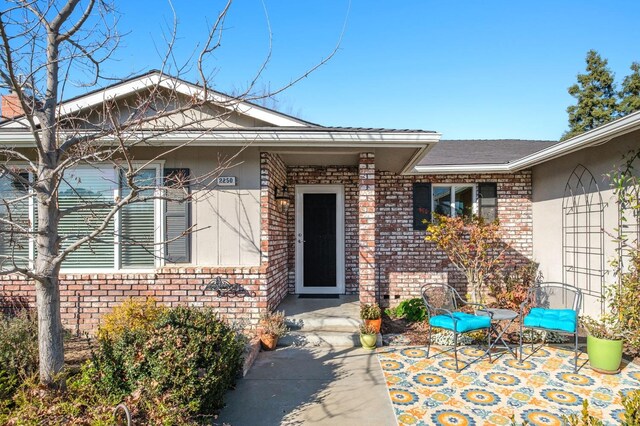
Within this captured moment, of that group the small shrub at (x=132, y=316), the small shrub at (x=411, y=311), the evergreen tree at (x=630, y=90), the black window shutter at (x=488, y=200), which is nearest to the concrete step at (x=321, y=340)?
the small shrub at (x=411, y=311)

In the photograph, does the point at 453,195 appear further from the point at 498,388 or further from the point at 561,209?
the point at 498,388

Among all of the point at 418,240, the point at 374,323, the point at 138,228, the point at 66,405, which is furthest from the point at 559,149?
the point at 66,405

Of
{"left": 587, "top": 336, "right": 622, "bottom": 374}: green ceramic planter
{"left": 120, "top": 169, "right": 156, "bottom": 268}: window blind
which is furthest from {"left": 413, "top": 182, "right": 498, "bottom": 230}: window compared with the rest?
{"left": 120, "top": 169, "right": 156, "bottom": 268}: window blind

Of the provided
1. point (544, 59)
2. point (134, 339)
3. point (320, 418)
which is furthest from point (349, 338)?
point (544, 59)

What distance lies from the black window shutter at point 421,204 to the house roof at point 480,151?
53 cm

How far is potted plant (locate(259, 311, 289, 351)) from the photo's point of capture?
4645mm

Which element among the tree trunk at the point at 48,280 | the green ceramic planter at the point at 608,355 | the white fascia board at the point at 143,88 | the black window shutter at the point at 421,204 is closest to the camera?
the tree trunk at the point at 48,280

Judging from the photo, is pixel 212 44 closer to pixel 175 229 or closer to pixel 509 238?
pixel 175 229

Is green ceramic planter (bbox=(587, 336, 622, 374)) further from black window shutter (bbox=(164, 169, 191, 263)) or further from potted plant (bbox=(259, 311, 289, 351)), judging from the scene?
black window shutter (bbox=(164, 169, 191, 263))

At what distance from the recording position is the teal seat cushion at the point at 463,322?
4.20 meters

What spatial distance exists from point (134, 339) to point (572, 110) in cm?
2360

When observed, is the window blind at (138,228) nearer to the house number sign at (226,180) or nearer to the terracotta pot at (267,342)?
the house number sign at (226,180)

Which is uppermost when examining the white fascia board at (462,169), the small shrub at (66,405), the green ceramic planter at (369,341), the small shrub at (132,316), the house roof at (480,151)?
the house roof at (480,151)

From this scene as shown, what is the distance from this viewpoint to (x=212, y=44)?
2.80 meters
